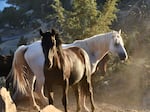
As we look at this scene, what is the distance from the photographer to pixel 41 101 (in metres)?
8.55

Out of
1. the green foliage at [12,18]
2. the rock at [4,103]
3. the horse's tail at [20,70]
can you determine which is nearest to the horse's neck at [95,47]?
the horse's tail at [20,70]

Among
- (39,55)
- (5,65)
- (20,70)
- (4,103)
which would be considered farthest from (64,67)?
(5,65)

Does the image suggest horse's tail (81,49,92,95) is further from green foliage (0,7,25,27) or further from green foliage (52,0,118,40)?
green foliage (0,7,25,27)

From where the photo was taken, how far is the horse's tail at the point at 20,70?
8195 millimetres

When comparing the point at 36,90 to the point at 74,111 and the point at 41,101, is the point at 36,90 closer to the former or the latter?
the point at 41,101

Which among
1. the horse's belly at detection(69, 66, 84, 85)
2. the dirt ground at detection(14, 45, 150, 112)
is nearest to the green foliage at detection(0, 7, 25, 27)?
the dirt ground at detection(14, 45, 150, 112)

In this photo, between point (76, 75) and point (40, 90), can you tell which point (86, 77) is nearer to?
point (76, 75)

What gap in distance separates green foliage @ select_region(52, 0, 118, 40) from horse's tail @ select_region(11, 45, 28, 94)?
124 inches

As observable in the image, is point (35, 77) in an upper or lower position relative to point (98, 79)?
upper

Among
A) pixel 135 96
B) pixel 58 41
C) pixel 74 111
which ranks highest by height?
pixel 58 41

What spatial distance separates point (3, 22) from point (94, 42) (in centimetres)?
1353

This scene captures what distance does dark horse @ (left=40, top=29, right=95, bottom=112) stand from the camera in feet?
20.7

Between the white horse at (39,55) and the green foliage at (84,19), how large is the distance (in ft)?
7.94

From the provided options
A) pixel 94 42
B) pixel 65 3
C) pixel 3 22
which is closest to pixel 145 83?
pixel 94 42
